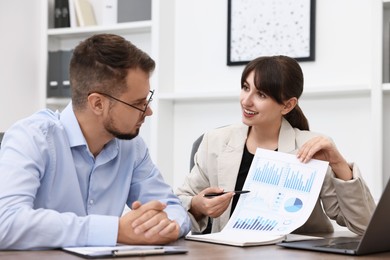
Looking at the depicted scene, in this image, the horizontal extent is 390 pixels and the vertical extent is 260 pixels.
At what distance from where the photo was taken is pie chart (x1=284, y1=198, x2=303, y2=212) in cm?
165

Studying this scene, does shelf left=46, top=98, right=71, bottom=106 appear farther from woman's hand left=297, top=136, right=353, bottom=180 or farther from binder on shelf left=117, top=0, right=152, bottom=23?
woman's hand left=297, top=136, right=353, bottom=180

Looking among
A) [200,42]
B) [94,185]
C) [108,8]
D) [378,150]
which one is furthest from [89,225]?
[108,8]

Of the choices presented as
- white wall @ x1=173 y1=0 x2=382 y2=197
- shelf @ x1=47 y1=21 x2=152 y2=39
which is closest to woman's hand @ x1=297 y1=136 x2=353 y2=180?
white wall @ x1=173 y1=0 x2=382 y2=197

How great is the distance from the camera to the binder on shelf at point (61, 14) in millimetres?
4023

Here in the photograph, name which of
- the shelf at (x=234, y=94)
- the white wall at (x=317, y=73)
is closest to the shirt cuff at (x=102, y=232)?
the white wall at (x=317, y=73)

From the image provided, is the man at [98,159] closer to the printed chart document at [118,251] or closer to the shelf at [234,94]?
the printed chart document at [118,251]

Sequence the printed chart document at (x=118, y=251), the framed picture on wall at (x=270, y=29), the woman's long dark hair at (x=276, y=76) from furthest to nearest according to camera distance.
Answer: the framed picture on wall at (x=270, y=29) → the woman's long dark hair at (x=276, y=76) → the printed chart document at (x=118, y=251)

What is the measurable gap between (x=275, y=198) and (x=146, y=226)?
424 mm

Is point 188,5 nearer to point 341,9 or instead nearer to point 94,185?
point 341,9

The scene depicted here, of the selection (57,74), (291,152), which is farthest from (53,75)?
(291,152)

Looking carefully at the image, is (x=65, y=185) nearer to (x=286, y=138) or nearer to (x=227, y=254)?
(x=227, y=254)

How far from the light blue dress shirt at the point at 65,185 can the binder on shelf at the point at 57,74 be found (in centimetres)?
218

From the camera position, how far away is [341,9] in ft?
10.8

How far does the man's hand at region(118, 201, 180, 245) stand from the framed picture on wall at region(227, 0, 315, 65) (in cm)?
206
